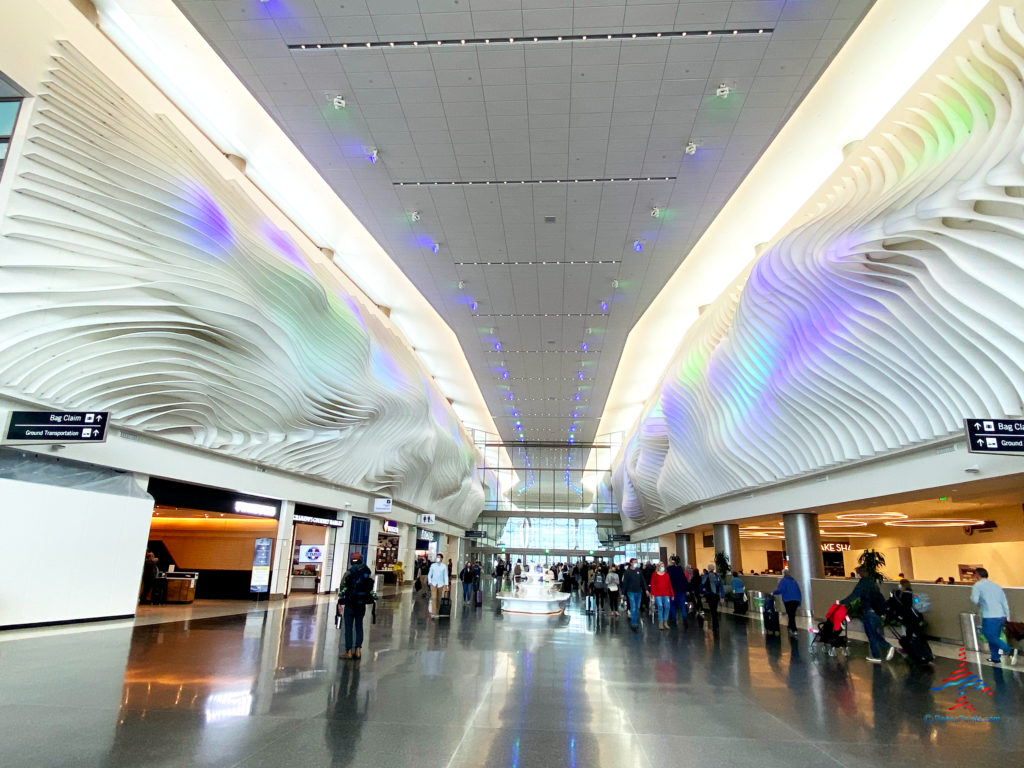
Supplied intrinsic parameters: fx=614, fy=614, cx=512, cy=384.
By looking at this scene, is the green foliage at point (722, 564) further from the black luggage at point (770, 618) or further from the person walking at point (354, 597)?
the person walking at point (354, 597)

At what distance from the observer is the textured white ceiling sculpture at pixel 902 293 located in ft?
25.4

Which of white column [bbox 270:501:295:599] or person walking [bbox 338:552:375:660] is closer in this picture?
person walking [bbox 338:552:375:660]

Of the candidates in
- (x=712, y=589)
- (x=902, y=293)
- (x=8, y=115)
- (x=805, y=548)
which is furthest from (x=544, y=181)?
(x=712, y=589)

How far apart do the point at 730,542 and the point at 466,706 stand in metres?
18.9

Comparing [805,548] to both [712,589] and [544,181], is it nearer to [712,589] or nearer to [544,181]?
[712,589]

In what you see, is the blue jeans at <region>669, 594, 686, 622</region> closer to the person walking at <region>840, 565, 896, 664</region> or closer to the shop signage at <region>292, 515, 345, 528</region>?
the person walking at <region>840, 565, 896, 664</region>

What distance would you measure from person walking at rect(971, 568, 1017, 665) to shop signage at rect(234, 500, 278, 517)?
628 inches

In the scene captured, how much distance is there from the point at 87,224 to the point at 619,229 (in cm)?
1075

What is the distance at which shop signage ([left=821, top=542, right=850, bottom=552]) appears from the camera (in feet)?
98.9

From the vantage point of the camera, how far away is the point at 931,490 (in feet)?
36.9

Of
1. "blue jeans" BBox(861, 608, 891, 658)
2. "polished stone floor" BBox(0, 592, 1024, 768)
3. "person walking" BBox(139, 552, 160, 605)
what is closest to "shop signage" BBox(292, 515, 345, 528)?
"person walking" BBox(139, 552, 160, 605)

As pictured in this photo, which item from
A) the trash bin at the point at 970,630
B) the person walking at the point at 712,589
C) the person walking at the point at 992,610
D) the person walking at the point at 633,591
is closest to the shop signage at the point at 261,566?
the person walking at the point at 633,591

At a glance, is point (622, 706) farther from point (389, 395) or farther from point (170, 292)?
point (389, 395)

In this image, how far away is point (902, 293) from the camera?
9500mm
